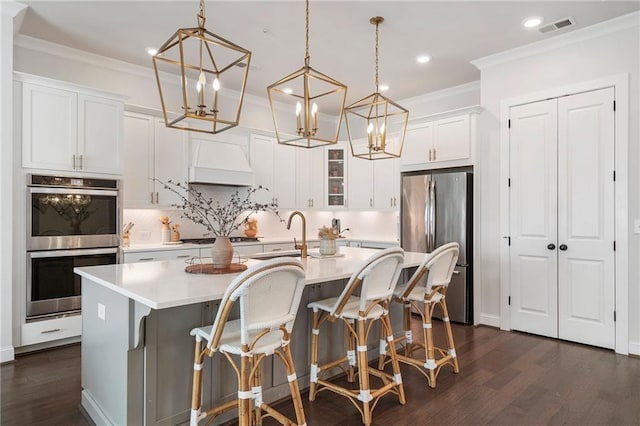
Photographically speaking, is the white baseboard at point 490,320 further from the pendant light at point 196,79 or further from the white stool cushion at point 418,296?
the pendant light at point 196,79

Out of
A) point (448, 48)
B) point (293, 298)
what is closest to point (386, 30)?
point (448, 48)

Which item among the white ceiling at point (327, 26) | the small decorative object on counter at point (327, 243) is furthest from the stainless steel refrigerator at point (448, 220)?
the small decorative object on counter at point (327, 243)

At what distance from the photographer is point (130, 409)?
1.98 meters

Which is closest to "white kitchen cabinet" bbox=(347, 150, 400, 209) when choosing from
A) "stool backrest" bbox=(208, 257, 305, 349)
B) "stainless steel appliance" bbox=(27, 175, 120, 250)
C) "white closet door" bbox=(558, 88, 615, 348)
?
"white closet door" bbox=(558, 88, 615, 348)

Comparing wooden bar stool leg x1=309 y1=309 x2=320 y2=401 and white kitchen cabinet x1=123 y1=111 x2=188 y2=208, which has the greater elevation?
white kitchen cabinet x1=123 y1=111 x2=188 y2=208

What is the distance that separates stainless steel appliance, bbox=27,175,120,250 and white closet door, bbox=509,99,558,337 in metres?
4.17

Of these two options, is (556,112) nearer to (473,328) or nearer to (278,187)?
(473,328)

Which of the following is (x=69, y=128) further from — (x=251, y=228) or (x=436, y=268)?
(x=436, y=268)

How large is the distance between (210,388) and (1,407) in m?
1.44

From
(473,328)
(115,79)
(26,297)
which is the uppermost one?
(115,79)

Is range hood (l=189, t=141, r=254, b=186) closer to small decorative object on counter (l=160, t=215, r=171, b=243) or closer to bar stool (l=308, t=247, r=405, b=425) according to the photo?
small decorative object on counter (l=160, t=215, r=171, b=243)

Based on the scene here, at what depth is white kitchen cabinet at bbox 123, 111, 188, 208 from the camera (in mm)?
4328

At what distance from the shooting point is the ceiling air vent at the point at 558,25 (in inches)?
138

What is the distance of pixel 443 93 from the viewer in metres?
5.47
